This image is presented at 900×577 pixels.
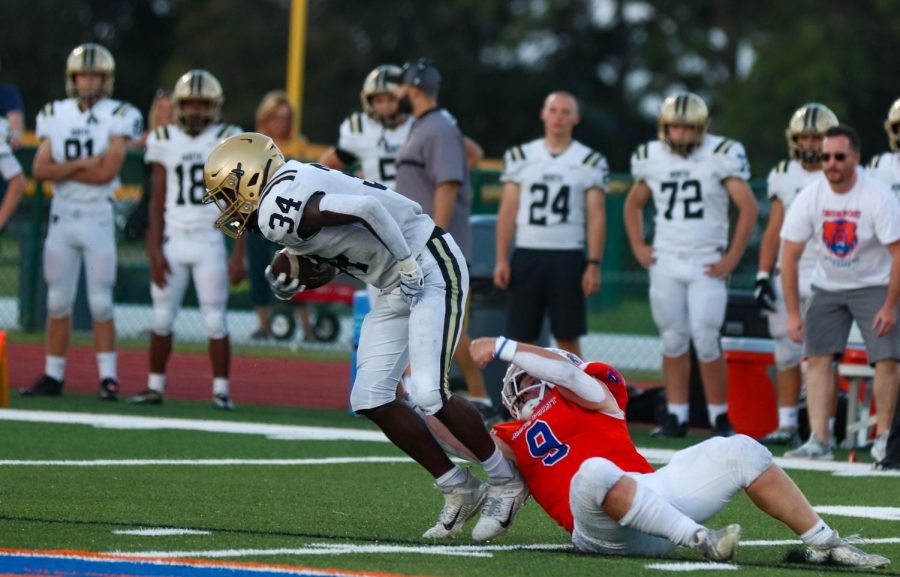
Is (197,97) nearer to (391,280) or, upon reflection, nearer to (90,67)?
(90,67)

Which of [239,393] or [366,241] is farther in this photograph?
[239,393]

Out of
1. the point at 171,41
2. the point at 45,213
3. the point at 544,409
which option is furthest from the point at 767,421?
the point at 171,41

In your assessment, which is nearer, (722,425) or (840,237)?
(840,237)

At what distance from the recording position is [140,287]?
17078mm

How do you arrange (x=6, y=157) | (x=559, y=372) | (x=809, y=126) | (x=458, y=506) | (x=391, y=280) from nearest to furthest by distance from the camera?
1. (x=559, y=372)
2. (x=458, y=506)
3. (x=391, y=280)
4. (x=809, y=126)
5. (x=6, y=157)

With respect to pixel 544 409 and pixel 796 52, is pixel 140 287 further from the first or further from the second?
pixel 796 52

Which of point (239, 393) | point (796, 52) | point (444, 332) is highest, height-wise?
point (796, 52)

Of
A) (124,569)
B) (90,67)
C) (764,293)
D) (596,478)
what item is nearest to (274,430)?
(90,67)

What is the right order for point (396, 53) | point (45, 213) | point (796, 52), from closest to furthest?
point (45, 213) < point (796, 52) < point (396, 53)

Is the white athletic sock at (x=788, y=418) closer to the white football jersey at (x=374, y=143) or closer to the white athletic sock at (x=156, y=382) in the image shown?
the white football jersey at (x=374, y=143)

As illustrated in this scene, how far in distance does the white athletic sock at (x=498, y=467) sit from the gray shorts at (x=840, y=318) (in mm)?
3586

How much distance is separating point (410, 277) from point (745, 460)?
4.65 feet

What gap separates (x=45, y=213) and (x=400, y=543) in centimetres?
1086

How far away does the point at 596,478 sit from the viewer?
5609 mm
